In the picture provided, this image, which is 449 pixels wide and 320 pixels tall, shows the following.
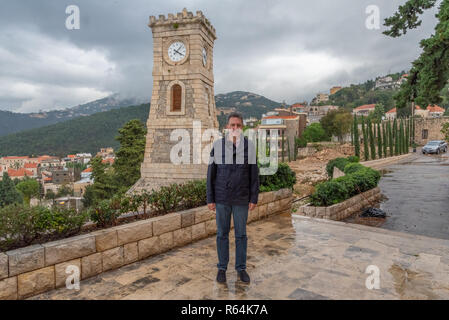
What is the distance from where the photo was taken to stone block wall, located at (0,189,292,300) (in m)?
2.79

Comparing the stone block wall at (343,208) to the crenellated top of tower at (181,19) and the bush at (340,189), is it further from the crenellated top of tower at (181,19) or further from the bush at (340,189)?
the crenellated top of tower at (181,19)

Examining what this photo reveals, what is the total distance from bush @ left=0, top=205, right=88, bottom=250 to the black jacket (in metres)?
1.82

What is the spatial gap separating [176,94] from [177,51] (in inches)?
106

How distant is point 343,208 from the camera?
8.12 m

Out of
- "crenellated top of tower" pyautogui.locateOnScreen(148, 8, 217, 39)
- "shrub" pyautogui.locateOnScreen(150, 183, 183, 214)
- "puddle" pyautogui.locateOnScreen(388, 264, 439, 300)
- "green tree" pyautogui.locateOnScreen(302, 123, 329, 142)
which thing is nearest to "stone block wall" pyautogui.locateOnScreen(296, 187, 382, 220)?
"puddle" pyautogui.locateOnScreen(388, 264, 439, 300)

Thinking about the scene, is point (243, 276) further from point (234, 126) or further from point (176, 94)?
point (176, 94)

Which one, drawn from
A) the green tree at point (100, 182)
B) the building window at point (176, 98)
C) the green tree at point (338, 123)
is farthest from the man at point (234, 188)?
the green tree at point (338, 123)

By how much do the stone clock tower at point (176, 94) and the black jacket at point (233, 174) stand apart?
14540mm

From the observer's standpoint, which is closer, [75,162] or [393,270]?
[393,270]

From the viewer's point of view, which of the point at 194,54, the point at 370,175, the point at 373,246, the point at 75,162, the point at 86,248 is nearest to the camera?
the point at 86,248
